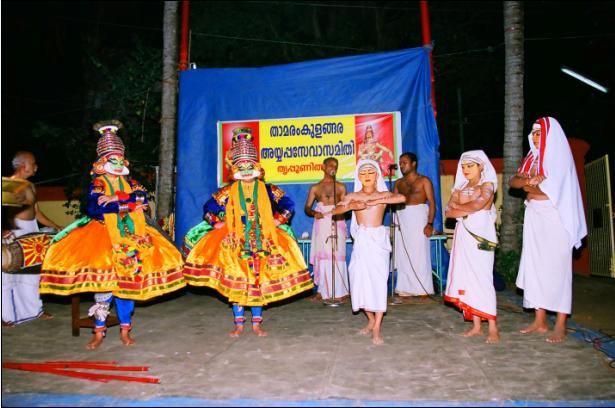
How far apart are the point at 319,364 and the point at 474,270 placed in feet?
6.78

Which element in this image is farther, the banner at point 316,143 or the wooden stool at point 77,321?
the banner at point 316,143

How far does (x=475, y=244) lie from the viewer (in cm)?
548

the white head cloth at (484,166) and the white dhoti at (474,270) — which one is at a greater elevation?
the white head cloth at (484,166)

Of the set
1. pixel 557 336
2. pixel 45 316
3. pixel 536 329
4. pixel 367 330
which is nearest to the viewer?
pixel 557 336

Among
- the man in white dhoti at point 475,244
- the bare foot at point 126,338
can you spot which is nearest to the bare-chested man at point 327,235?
the man in white dhoti at point 475,244

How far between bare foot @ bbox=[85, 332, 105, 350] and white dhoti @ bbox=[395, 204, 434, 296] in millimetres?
4407

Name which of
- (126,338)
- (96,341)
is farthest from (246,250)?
(96,341)

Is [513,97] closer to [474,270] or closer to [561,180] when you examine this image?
[561,180]

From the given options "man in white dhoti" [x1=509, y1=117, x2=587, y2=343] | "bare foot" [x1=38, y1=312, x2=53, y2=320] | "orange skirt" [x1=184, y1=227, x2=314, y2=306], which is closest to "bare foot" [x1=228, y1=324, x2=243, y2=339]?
"orange skirt" [x1=184, y1=227, x2=314, y2=306]

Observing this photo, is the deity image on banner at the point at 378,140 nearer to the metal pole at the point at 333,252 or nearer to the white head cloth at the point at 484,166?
the metal pole at the point at 333,252

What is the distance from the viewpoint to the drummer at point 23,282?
654 centimetres

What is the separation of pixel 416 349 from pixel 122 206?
137 inches

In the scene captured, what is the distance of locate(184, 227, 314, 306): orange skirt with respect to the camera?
18.1 ft

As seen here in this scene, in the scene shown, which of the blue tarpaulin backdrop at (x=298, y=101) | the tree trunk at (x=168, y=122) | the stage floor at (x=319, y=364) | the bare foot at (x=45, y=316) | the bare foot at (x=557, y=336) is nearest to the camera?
the stage floor at (x=319, y=364)
